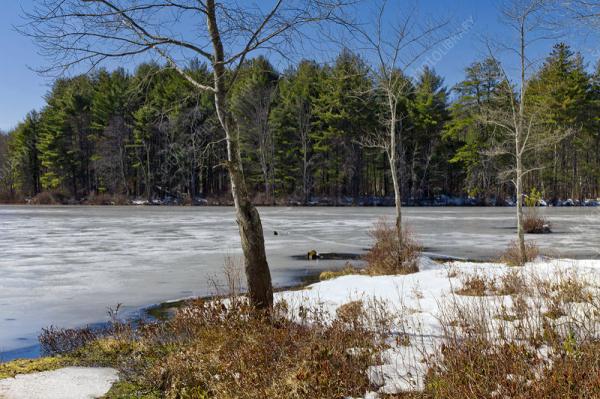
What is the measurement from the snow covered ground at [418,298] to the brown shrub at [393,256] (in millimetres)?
399

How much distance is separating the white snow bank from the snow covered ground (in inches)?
115

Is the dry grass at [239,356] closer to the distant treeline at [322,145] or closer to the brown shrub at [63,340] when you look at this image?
the brown shrub at [63,340]

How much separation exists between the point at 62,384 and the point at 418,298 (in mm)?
6287

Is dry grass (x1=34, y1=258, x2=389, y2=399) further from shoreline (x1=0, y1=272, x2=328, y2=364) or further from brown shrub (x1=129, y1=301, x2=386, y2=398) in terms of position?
shoreline (x1=0, y1=272, x2=328, y2=364)

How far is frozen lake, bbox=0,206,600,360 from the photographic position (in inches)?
396

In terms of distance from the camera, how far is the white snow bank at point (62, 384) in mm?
4863

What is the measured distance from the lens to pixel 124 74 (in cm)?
6216

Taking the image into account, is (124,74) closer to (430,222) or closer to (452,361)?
(430,222)

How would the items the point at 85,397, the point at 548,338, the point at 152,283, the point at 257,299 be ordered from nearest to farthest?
the point at 85,397
the point at 548,338
the point at 257,299
the point at 152,283

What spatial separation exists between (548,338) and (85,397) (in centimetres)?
486

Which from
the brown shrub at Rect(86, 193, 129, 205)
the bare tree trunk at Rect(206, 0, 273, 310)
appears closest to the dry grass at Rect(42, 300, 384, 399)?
the bare tree trunk at Rect(206, 0, 273, 310)

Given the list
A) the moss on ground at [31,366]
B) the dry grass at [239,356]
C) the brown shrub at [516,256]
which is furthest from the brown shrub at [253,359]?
the brown shrub at [516,256]

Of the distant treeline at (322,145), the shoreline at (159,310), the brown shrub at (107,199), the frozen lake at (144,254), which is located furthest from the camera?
the brown shrub at (107,199)

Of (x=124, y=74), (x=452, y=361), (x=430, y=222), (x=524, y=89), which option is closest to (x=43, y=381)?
(x=452, y=361)
